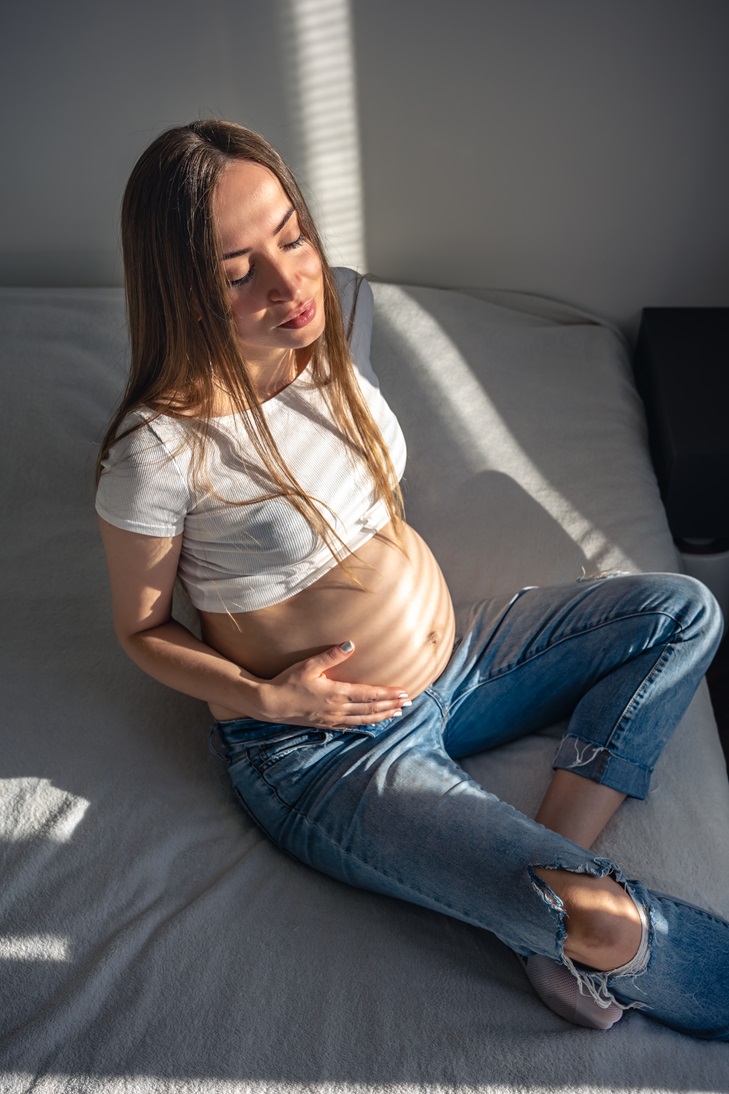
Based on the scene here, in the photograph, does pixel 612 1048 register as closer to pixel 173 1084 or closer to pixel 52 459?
pixel 173 1084

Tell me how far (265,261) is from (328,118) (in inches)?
32.6

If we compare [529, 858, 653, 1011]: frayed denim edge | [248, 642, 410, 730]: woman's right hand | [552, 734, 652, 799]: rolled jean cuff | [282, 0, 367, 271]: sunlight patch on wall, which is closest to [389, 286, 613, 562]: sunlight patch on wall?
[282, 0, 367, 271]: sunlight patch on wall

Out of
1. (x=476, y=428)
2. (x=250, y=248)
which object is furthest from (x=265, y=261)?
(x=476, y=428)

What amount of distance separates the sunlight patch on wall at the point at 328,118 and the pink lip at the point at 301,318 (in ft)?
2.54

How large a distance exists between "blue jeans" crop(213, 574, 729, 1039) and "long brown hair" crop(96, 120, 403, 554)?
0.26 m

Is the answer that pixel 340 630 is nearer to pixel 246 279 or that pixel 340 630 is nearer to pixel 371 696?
pixel 371 696

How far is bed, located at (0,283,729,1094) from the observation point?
0.91 metres

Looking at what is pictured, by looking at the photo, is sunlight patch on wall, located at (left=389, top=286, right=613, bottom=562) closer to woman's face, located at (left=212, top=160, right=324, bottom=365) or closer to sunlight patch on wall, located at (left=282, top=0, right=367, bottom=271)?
sunlight patch on wall, located at (left=282, top=0, right=367, bottom=271)

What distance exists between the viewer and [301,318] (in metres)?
0.98

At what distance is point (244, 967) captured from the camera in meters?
0.99

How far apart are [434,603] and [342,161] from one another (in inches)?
36.2

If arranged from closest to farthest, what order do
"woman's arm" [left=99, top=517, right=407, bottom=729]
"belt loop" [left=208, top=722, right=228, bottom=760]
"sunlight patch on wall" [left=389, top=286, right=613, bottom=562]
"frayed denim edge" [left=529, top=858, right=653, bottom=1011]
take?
1. "frayed denim edge" [left=529, top=858, right=653, bottom=1011]
2. "woman's arm" [left=99, top=517, right=407, bottom=729]
3. "belt loop" [left=208, top=722, right=228, bottom=760]
4. "sunlight patch on wall" [left=389, top=286, right=613, bottom=562]

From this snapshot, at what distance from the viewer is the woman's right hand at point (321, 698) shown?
3.47 ft

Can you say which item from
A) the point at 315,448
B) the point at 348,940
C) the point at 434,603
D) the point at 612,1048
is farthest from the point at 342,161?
the point at 612,1048
